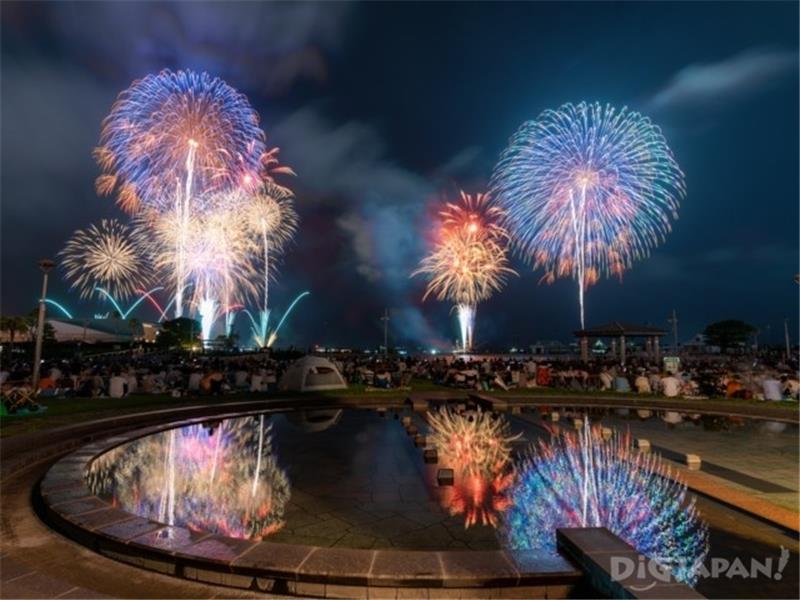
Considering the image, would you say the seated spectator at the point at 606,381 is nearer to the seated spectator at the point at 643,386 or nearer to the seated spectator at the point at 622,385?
the seated spectator at the point at 622,385

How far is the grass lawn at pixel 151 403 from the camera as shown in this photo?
14.6 meters

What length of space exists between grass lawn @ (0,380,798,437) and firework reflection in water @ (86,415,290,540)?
3667 millimetres

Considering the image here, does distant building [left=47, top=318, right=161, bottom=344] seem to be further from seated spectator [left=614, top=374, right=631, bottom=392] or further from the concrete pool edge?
seated spectator [left=614, top=374, right=631, bottom=392]

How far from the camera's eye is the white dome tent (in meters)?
24.5

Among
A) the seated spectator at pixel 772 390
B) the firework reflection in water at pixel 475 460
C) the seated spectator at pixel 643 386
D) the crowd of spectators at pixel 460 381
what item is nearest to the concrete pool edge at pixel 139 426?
the firework reflection in water at pixel 475 460

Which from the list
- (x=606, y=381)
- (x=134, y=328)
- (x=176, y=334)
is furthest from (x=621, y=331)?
(x=134, y=328)

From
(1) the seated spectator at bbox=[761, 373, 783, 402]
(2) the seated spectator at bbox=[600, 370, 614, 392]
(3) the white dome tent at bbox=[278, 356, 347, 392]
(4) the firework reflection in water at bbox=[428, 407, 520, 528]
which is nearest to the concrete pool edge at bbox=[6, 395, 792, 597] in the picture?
(3) the white dome tent at bbox=[278, 356, 347, 392]

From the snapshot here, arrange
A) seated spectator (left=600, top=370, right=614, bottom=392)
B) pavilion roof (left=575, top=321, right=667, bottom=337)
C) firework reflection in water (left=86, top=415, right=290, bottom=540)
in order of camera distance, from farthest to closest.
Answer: pavilion roof (left=575, top=321, right=667, bottom=337) < seated spectator (left=600, top=370, right=614, bottom=392) < firework reflection in water (left=86, top=415, right=290, bottom=540)

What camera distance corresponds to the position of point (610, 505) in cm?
824

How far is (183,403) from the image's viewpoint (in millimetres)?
19562

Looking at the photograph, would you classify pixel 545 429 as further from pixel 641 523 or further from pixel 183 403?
A: pixel 183 403

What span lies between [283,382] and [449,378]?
1010 cm

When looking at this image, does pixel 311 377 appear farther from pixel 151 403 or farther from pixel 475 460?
pixel 475 460

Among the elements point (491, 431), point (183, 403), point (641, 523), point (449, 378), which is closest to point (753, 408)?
point (491, 431)
